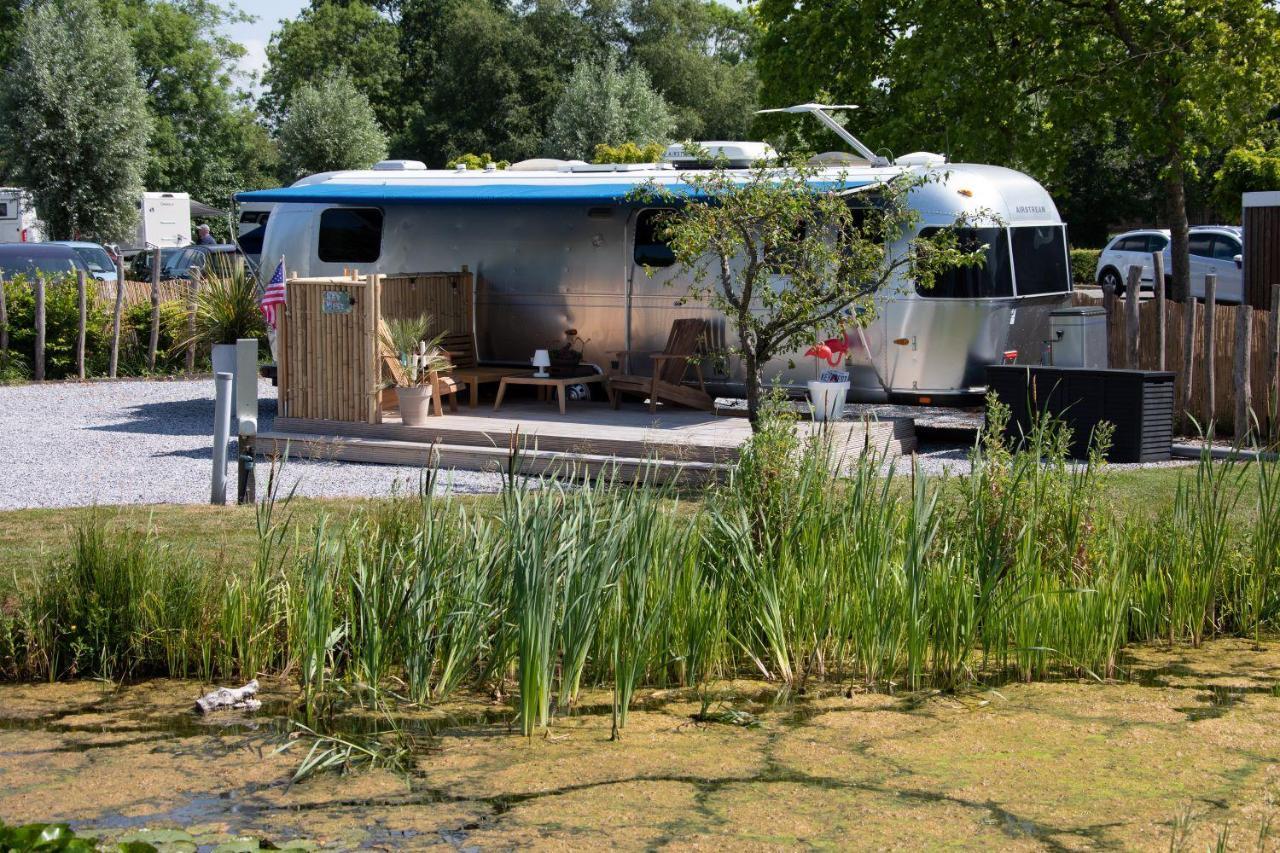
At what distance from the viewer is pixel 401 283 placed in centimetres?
1327

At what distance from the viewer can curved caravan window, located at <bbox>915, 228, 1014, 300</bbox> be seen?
11.9 metres

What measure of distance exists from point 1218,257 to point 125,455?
1952 centimetres

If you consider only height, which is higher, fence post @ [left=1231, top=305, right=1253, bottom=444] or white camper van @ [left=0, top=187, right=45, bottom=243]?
white camper van @ [left=0, top=187, right=45, bottom=243]

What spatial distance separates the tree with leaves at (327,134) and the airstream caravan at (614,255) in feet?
77.8

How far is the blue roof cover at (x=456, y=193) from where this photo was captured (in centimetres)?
1230

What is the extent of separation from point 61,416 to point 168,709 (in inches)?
380

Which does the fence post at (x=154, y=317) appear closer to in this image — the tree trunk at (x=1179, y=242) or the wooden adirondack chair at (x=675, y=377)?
the wooden adirondack chair at (x=675, y=377)

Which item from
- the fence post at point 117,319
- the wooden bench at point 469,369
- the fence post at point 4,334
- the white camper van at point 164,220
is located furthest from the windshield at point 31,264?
the white camper van at point 164,220

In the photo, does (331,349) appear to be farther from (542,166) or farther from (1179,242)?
(1179,242)

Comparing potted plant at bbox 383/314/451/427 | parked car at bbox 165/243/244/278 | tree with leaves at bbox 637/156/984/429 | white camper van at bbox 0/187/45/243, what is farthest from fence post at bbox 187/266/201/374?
white camper van at bbox 0/187/45/243

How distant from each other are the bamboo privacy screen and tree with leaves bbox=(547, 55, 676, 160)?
84.9ft

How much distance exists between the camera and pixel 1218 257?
24.8 meters

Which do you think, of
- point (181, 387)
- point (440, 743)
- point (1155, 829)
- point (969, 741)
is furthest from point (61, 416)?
point (1155, 829)

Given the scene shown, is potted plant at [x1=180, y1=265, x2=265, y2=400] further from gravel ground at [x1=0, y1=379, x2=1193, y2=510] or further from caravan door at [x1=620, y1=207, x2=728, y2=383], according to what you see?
caravan door at [x1=620, y1=207, x2=728, y2=383]
